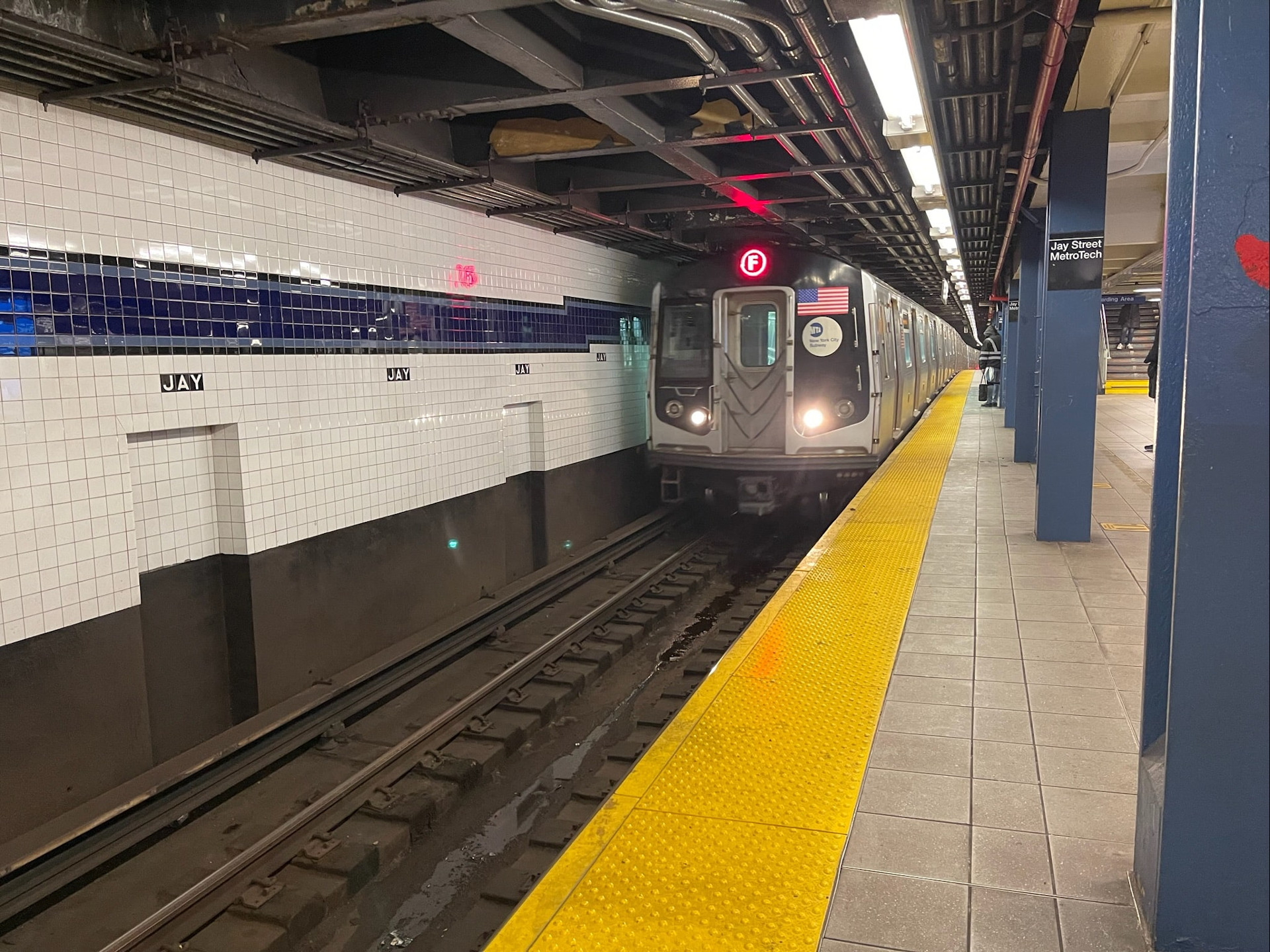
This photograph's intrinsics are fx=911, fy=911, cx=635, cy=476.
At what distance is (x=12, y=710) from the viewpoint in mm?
3875

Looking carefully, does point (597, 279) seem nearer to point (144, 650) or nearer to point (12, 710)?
point (144, 650)

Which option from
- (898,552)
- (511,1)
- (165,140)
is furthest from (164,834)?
(898,552)

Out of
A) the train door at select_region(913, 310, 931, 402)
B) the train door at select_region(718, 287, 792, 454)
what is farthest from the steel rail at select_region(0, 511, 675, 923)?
the train door at select_region(913, 310, 931, 402)

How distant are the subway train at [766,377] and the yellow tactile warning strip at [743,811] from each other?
14.2 feet

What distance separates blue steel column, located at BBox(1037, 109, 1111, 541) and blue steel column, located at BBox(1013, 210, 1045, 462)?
14.5 feet

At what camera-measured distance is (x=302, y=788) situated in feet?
15.0

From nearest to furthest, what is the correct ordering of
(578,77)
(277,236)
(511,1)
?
(511,1)
(578,77)
(277,236)

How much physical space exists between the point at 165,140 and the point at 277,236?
0.85 metres

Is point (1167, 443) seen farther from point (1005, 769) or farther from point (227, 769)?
point (227, 769)

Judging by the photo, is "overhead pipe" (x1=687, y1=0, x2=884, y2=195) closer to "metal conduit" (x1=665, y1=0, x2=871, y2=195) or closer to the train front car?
"metal conduit" (x1=665, y1=0, x2=871, y2=195)

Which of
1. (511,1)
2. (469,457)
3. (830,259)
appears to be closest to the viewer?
(511,1)

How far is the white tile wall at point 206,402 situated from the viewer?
4.00 m

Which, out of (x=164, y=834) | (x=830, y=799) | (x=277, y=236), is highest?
(x=277, y=236)

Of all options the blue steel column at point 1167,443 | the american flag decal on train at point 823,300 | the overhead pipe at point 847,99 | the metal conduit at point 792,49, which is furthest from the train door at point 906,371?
the blue steel column at point 1167,443
